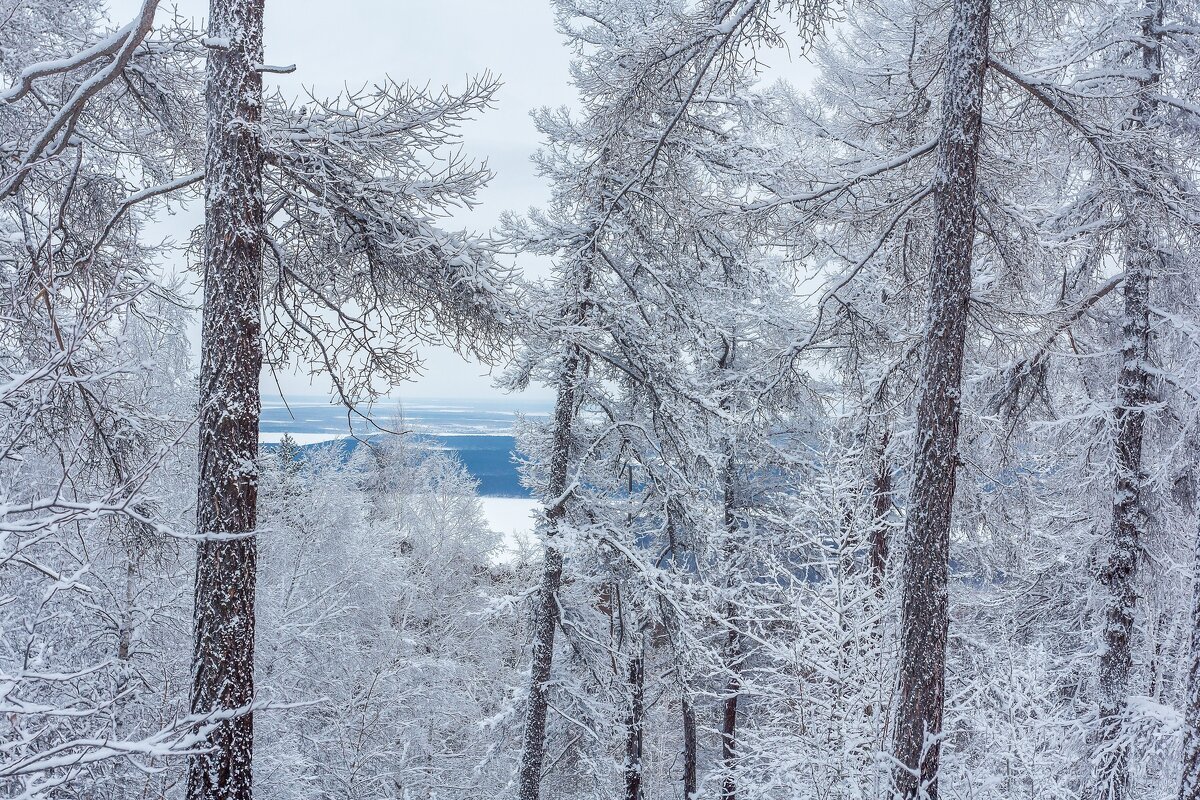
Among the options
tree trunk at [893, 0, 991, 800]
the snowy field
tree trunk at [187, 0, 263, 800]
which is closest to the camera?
tree trunk at [187, 0, 263, 800]

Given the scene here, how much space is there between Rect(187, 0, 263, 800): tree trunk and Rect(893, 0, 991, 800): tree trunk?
14.8 ft

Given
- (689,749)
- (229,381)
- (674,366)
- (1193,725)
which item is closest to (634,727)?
(689,749)

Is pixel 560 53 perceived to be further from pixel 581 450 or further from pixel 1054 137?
pixel 1054 137

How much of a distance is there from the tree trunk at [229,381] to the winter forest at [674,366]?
22mm

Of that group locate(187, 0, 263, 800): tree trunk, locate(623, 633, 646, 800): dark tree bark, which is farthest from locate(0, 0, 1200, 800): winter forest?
locate(623, 633, 646, 800): dark tree bark

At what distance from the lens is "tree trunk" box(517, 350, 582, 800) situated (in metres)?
10.0

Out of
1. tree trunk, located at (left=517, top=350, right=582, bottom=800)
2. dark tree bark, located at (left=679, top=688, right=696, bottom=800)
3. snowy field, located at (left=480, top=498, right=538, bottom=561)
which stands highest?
tree trunk, located at (left=517, top=350, right=582, bottom=800)

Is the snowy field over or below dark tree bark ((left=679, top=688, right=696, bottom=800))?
over

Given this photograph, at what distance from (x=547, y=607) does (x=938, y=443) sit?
22.0ft

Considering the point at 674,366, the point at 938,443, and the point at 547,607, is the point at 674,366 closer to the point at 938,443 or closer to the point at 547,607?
the point at 547,607

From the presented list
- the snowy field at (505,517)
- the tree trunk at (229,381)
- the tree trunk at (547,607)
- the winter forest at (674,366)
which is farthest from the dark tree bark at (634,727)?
the snowy field at (505,517)

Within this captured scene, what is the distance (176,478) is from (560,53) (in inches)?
361

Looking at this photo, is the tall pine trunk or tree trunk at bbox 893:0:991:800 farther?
the tall pine trunk

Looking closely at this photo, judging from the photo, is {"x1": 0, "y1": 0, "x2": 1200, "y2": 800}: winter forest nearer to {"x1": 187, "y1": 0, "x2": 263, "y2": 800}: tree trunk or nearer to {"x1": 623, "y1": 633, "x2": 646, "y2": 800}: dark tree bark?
{"x1": 187, "y1": 0, "x2": 263, "y2": 800}: tree trunk
